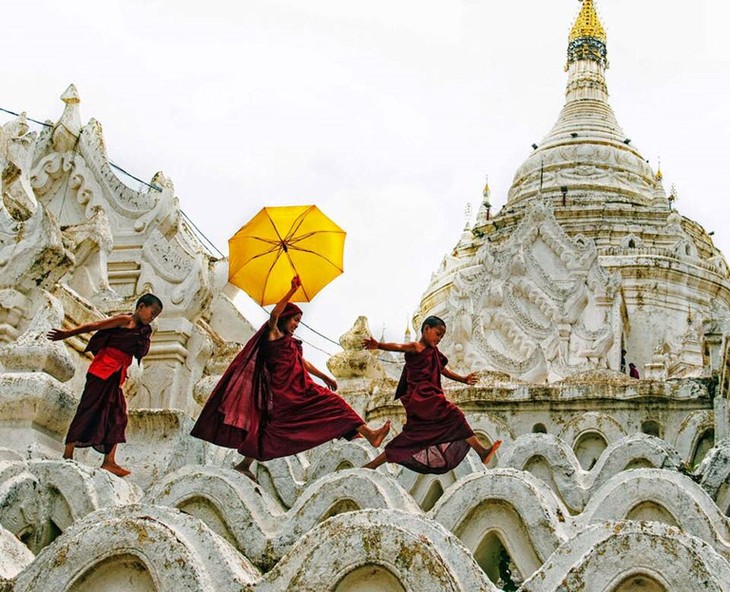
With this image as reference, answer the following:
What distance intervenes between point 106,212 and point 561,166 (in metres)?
23.1

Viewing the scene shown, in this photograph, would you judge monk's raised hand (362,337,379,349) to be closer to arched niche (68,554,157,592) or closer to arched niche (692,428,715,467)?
arched niche (692,428,715,467)

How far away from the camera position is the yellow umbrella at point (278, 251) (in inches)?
292

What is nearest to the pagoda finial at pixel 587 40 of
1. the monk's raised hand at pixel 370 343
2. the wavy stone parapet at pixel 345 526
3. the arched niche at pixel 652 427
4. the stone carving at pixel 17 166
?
the stone carving at pixel 17 166

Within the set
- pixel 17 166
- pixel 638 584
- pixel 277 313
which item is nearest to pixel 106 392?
pixel 277 313

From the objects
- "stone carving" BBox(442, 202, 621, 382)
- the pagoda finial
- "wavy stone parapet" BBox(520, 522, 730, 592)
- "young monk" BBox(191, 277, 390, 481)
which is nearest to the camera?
"wavy stone parapet" BBox(520, 522, 730, 592)

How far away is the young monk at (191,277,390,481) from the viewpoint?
6391 mm

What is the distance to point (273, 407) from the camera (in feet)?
21.5

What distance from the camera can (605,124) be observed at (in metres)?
37.2

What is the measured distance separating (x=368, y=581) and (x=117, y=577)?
824mm

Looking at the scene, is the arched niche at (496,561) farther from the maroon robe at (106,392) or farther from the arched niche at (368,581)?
the maroon robe at (106,392)

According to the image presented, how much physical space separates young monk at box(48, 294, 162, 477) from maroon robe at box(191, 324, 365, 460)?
1.50ft

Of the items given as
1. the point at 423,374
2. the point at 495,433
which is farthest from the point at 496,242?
the point at 423,374

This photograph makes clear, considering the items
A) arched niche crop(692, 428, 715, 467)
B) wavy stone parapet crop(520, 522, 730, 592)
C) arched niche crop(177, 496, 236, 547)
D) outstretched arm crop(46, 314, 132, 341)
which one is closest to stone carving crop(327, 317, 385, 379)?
arched niche crop(692, 428, 715, 467)

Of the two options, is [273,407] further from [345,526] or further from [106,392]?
[345,526]
